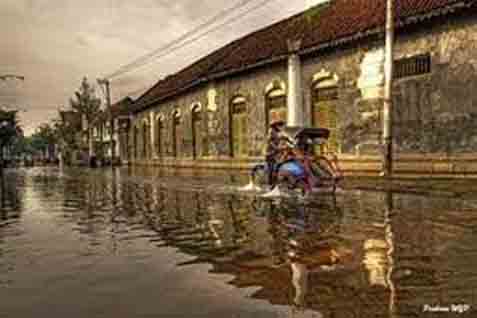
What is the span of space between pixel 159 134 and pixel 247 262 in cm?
3340

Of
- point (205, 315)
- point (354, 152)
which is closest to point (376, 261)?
point (205, 315)

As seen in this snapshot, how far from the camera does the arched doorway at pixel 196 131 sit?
29.3 metres

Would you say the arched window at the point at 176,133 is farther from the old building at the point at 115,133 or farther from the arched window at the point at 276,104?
the old building at the point at 115,133

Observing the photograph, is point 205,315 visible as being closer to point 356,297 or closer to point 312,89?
point 356,297

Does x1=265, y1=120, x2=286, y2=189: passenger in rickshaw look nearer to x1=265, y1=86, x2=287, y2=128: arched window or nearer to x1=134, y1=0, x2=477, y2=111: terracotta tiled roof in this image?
x1=134, y1=0, x2=477, y2=111: terracotta tiled roof

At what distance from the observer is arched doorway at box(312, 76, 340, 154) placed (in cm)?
1855

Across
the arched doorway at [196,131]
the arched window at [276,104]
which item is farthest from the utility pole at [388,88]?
the arched doorway at [196,131]

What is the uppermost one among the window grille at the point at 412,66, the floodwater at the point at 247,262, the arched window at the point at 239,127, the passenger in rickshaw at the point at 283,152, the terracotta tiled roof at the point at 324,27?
the terracotta tiled roof at the point at 324,27

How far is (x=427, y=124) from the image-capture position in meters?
15.0

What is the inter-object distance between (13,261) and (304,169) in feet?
21.0

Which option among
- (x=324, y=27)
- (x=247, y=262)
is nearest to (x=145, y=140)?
(x=324, y=27)

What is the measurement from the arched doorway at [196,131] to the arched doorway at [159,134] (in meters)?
6.88

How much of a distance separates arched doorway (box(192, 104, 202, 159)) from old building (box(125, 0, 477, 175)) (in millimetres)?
604

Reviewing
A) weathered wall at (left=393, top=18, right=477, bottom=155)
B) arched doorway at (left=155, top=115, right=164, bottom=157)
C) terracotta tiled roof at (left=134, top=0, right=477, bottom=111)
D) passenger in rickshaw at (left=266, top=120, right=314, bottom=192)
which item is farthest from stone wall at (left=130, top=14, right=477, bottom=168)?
arched doorway at (left=155, top=115, right=164, bottom=157)
